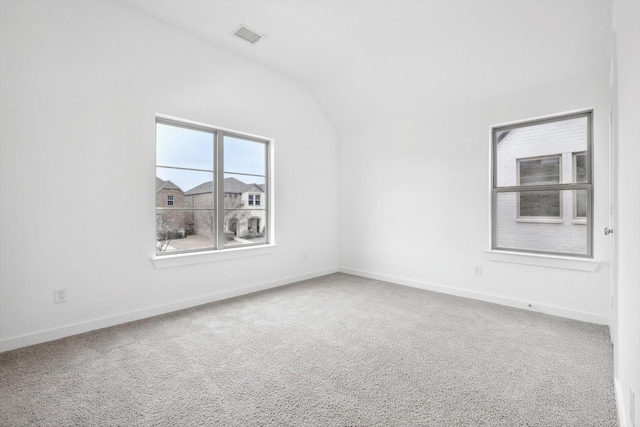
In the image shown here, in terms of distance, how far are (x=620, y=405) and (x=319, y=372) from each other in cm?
165

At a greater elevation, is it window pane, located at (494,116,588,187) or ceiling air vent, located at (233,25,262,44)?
ceiling air vent, located at (233,25,262,44)

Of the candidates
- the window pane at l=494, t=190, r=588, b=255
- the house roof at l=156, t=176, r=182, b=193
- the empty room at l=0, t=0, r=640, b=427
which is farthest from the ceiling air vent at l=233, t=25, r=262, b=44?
the window pane at l=494, t=190, r=588, b=255

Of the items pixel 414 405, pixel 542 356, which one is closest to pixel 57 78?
pixel 414 405

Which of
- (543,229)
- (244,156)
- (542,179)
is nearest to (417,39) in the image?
(244,156)

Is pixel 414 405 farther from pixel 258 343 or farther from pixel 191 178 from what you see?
pixel 191 178

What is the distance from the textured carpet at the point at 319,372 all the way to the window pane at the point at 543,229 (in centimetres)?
207

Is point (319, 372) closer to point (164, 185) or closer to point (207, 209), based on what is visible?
point (207, 209)

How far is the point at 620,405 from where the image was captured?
5.25 feet

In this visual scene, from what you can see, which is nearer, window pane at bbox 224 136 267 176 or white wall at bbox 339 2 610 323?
white wall at bbox 339 2 610 323

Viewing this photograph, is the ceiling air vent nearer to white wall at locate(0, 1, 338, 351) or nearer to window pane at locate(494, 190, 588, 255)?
white wall at locate(0, 1, 338, 351)

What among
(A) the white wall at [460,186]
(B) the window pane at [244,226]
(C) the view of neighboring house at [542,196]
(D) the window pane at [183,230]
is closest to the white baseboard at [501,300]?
(A) the white wall at [460,186]

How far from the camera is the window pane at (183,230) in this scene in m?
3.31

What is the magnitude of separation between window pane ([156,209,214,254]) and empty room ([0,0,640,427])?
0.11ft

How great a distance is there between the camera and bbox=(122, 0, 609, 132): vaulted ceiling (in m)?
2.73
